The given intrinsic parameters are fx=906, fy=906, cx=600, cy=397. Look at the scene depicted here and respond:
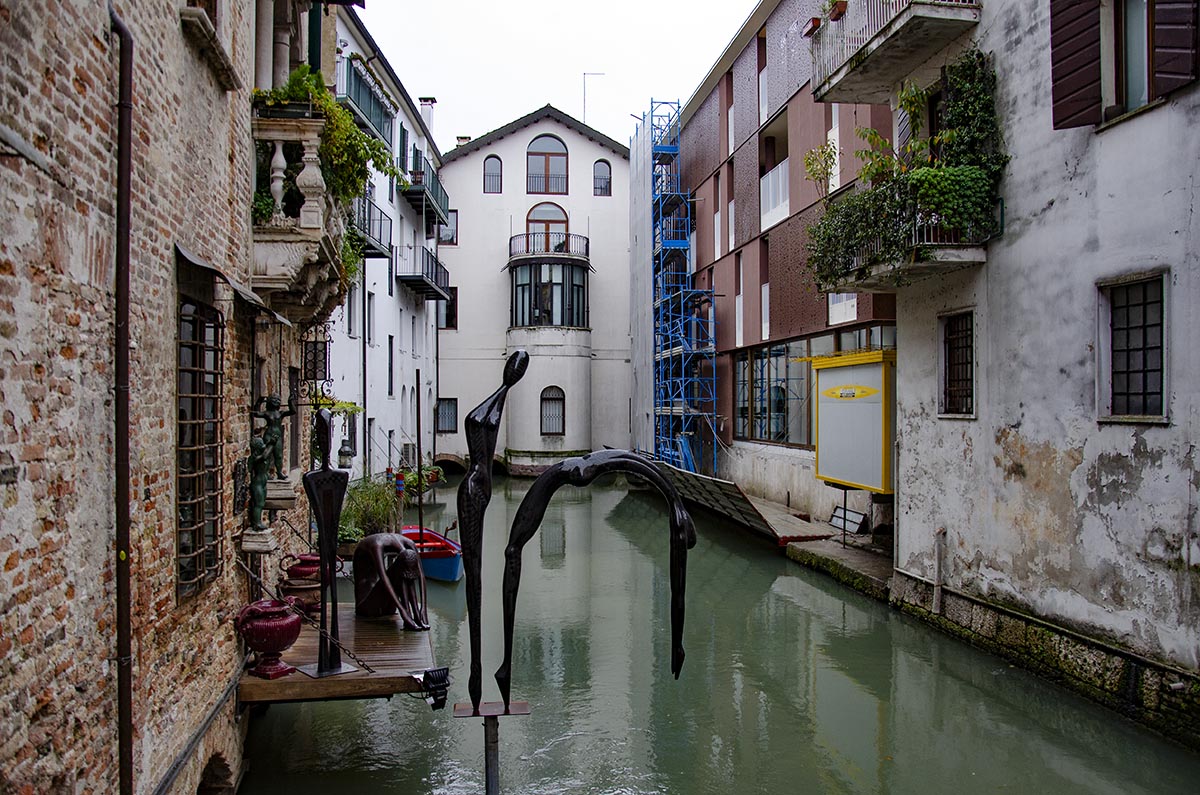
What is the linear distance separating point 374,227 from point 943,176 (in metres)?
15.7

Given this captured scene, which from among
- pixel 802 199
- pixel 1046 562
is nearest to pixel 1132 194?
pixel 1046 562

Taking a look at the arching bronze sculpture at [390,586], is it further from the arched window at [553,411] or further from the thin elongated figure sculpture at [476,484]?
the arched window at [553,411]

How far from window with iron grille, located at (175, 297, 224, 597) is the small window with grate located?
7823mm

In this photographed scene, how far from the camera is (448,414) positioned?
35.1 m

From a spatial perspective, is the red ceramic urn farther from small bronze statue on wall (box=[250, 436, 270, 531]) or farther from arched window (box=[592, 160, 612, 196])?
arched window (box=[592, 160, 612, 196])

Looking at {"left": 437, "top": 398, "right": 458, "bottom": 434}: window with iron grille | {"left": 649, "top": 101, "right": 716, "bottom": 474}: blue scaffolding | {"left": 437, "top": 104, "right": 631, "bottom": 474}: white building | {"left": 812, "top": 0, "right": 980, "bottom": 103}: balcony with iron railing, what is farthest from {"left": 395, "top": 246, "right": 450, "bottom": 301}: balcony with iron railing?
{"left": 812, "top": 0, "right": 980, "bottom": 103}: balcony with iron railing

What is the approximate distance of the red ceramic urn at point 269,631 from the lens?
22.9ft

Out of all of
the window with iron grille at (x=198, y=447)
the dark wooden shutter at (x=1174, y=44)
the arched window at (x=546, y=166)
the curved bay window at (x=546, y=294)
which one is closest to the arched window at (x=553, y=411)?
the curved bay window at (x=546, y=294)

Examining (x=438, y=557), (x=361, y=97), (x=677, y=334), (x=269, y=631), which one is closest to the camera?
(x=269, y=631)

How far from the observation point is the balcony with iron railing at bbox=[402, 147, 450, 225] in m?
27.8

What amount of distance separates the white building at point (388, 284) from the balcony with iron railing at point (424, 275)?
0.04 metres

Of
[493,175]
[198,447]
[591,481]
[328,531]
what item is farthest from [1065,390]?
[493,175]

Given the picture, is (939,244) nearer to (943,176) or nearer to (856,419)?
(943,176)

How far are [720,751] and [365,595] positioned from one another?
3.75 metres
